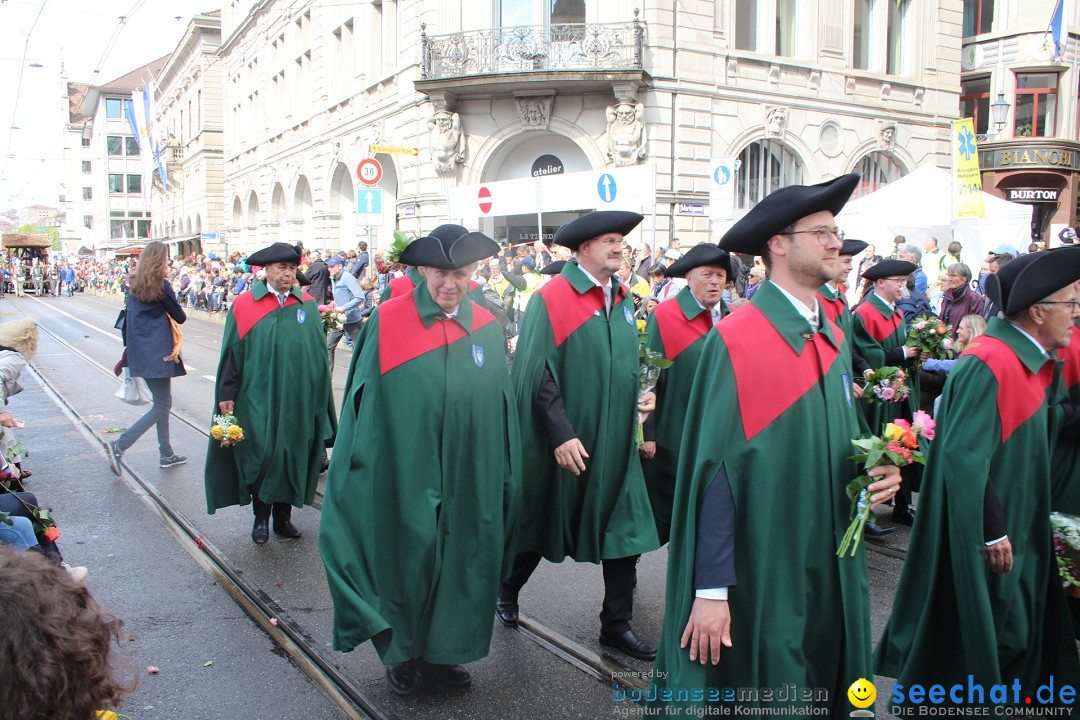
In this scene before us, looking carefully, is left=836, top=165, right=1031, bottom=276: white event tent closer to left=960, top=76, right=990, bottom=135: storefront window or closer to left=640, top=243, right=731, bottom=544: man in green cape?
left=640, top=243, right=731, bottom=544: man in green cape

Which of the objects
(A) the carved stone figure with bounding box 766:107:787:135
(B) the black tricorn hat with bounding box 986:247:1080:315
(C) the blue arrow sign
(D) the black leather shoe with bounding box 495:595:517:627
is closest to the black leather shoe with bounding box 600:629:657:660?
(D) the black leather shoe with bounding box 495:595:517:627

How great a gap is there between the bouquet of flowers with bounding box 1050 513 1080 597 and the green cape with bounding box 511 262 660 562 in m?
1.75

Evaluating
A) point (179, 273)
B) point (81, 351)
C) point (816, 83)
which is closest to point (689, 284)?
point (81, 351)

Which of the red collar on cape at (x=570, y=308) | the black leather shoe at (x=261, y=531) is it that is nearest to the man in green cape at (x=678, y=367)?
the red collar on cape at (x=570, y=308)

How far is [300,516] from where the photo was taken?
6.94m

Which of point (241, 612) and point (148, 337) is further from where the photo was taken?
point (148, 337)

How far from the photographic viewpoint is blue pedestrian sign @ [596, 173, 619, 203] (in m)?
17.0

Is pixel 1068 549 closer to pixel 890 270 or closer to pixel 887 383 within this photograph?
pixel 887 383

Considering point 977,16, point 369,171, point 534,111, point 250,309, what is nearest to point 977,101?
point 977,16

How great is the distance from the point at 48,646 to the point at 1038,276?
3.41m

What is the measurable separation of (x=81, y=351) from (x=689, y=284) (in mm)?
18140

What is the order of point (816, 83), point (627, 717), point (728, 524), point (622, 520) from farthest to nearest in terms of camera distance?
point (816, 83) < point (622, 520) < point (627, 717) < point (728, 524)

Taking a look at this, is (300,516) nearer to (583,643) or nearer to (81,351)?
(583,643)

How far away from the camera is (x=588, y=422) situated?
4535mm
